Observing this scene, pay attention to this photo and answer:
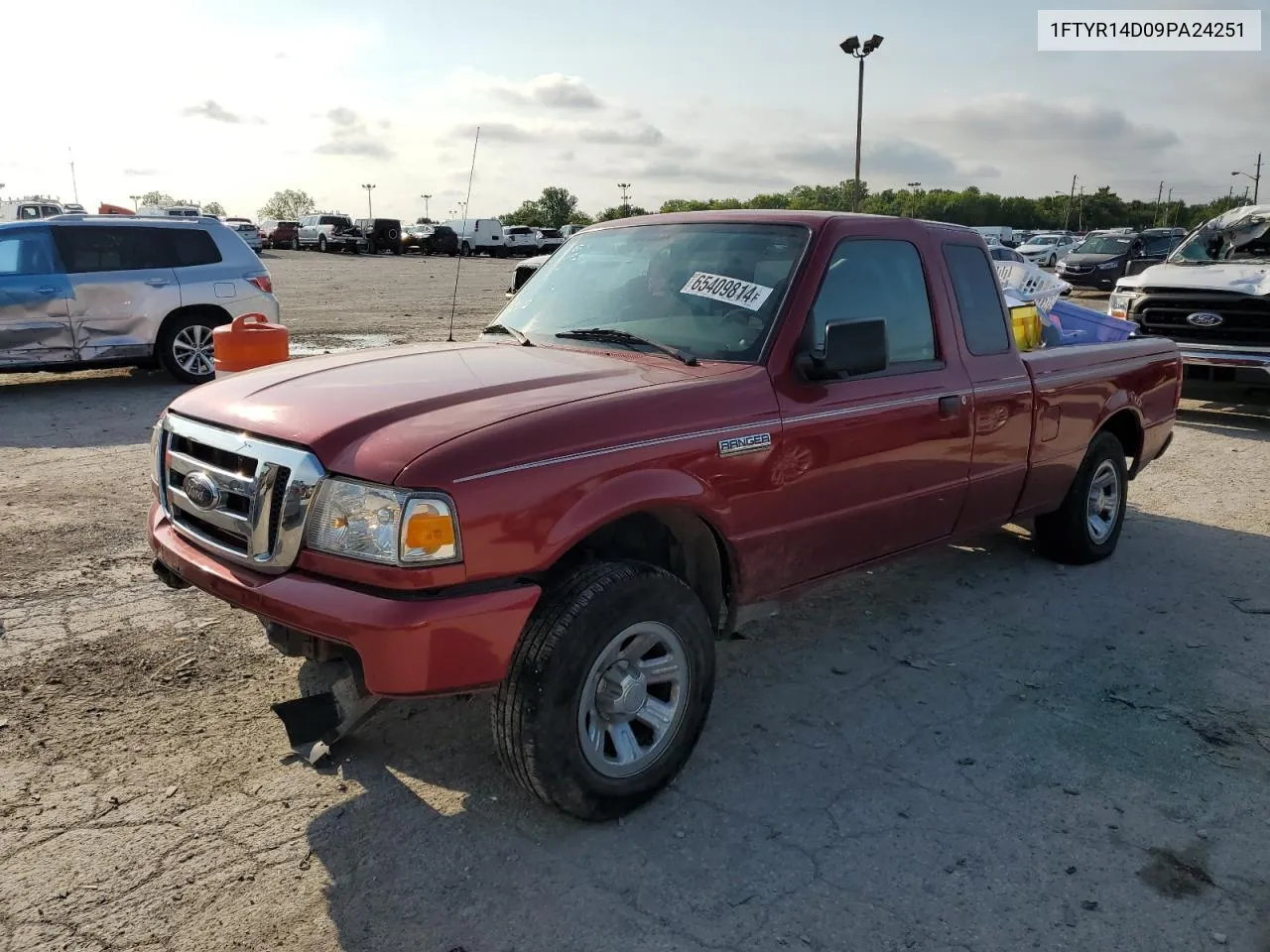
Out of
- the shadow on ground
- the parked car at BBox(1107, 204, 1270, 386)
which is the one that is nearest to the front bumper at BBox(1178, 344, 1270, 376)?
the parked car at BBox(1107, 204, 1270, 386)

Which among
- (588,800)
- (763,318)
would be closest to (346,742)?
(588,800)

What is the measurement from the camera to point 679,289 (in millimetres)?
3893

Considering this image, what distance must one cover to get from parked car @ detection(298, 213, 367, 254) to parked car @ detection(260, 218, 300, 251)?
1.61 feet

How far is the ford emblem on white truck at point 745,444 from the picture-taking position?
3.30 metres

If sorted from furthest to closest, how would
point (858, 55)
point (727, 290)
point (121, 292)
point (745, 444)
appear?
point (858, 55)
point (121, 292)
point (727, 290)
point (745, 444)

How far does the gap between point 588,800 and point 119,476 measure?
5.41 metres

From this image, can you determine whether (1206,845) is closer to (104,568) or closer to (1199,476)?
(104,568)

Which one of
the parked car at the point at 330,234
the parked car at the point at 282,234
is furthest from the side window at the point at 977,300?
the parked car at the point at 282,234

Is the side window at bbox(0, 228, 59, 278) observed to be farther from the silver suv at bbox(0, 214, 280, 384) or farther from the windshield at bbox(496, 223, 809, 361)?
the windshield at bbox(496, 223, 809, 361)

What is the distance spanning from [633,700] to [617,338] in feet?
4.66

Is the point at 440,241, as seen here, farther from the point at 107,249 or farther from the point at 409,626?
the point at 409,626

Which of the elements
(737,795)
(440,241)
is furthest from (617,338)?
(440,241)

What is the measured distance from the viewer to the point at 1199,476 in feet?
26.1

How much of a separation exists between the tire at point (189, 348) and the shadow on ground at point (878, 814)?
8.34m
